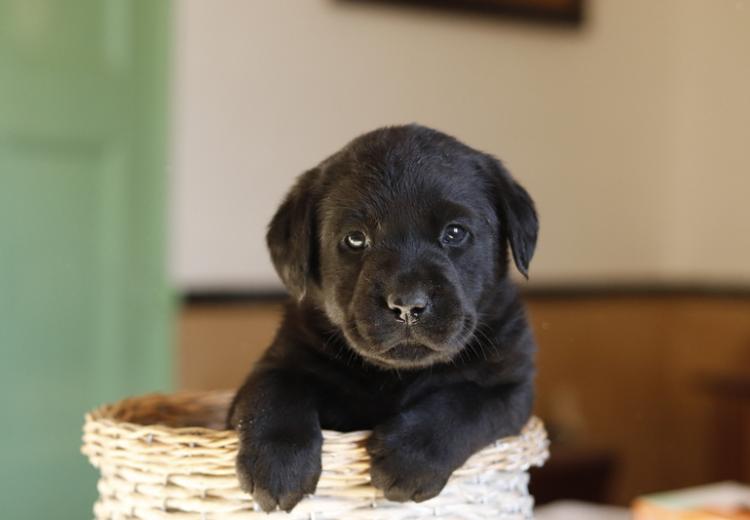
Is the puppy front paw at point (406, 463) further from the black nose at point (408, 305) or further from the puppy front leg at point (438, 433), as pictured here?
the black nose at point (408, 305)

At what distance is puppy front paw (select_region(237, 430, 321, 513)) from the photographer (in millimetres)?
941

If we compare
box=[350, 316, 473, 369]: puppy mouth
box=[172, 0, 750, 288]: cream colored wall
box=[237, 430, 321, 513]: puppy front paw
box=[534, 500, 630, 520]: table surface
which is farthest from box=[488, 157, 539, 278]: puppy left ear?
box=[172, 0, 750, 288]: cream colored wall

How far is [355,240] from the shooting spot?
1.12m

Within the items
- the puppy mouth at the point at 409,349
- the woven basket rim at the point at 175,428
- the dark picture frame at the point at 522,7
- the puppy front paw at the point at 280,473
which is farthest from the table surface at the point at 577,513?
the dark picture frame at the point at 522,7

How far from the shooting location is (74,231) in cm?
254

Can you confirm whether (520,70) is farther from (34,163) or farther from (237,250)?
(34,163)

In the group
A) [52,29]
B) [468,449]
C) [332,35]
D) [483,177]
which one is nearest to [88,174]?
[52,29]

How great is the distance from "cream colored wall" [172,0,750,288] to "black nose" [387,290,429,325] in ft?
5.19

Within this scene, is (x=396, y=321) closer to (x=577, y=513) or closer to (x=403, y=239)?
(x=403, y=239)

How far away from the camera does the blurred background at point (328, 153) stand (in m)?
2.50

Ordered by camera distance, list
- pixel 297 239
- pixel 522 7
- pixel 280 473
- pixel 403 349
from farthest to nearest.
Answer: pixel 522 7, pixel 297 239, pixel 403 349, pixel 280 473

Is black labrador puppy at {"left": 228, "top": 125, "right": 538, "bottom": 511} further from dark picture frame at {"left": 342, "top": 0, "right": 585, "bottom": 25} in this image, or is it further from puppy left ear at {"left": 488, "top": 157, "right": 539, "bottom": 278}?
dark picture frame at {"left": 342, "top": 0, "right": 585, "bottom": 25}

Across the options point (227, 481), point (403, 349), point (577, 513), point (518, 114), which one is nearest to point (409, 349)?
point (403, 349)

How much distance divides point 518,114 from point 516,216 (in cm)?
186
